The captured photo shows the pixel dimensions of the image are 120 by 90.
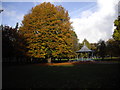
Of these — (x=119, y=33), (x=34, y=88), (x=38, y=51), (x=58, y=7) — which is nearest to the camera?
(x=34, y=88)

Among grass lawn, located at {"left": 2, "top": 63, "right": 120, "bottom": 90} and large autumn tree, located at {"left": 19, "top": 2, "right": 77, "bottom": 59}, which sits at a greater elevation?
large autumn tree, located at {"left": 19, "top": 2, "right": 77, "bottom": 59}

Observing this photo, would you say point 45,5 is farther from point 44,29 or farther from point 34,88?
point 34,88

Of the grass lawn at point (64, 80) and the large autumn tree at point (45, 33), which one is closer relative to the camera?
the grass lawn at point (64, 80)

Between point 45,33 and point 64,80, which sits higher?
point 45,33

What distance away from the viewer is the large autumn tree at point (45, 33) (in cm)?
2417

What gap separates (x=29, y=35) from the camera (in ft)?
81.9

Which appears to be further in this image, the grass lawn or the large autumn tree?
the large autumn tree

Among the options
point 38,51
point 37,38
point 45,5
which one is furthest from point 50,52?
point 45,5

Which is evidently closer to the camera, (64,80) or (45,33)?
(64,80)

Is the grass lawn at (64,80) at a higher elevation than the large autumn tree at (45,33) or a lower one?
lower

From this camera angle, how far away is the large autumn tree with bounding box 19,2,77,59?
24172 millimetres

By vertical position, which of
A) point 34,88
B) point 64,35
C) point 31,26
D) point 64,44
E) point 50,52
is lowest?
point 34,88

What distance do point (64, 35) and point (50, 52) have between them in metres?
5.02

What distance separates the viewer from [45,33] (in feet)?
81.8
